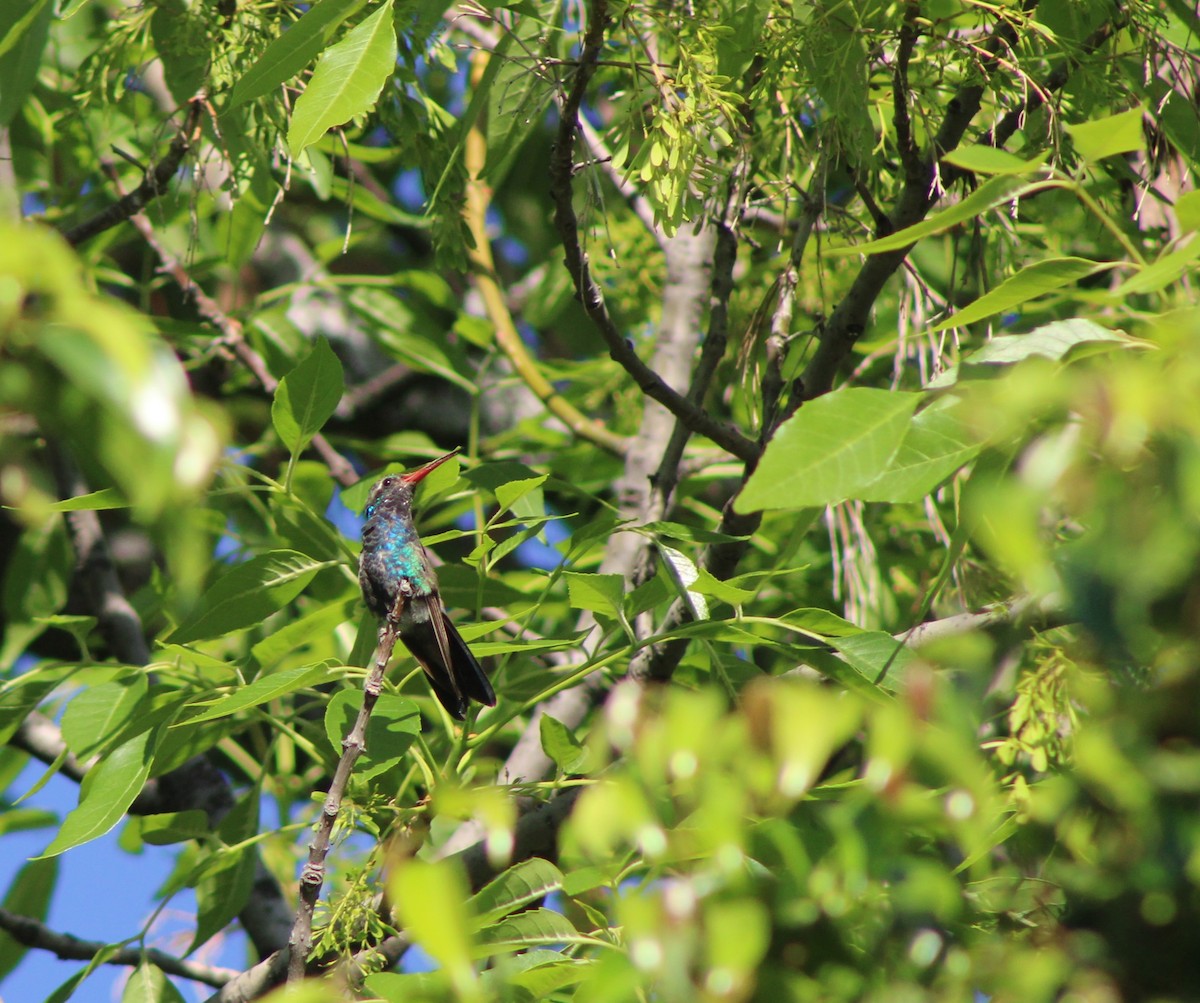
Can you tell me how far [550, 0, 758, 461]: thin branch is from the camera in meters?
2.01

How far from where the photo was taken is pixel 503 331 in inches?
143

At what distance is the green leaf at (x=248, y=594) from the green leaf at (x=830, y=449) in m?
1.25

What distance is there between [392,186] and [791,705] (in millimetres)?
5295

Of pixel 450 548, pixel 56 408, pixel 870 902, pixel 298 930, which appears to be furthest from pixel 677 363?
pixel 56 408

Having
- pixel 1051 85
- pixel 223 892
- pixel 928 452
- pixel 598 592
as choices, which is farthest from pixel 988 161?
pixel 223 892

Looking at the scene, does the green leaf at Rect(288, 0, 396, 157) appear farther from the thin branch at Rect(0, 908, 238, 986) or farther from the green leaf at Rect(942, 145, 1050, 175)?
the thin branch at Rect(0, 908, 238, 986)

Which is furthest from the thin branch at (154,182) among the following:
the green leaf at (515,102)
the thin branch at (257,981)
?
the thin branch at (257,981)

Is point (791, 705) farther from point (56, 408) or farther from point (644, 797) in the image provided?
point (56, 408)

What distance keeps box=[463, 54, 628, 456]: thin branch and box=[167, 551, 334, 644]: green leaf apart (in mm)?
1363

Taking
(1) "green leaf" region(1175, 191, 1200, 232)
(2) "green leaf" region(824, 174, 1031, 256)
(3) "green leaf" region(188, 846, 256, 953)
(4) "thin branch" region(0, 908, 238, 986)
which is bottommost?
(4) "thin branch" region(0, 908, 238, 986)

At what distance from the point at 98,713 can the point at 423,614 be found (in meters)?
0.64

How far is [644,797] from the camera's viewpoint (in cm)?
96

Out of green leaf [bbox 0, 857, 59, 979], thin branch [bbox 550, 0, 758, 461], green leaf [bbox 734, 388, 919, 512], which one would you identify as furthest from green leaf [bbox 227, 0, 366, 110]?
green leaf [bbox 0, 857, 59, 979]

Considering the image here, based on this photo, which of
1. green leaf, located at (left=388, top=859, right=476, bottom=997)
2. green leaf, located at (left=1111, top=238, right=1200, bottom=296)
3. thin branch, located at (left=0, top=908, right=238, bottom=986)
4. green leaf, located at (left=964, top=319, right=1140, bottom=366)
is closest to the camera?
green leaf, located at (left=388, top=859, right=476, bottom=997)
